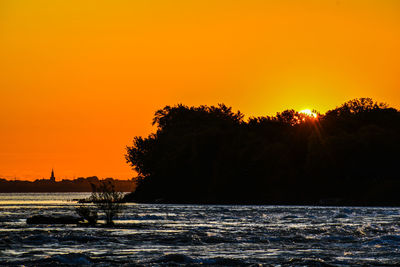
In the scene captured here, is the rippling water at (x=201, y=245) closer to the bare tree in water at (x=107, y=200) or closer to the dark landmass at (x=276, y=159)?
the bare tree in water at (x=107, y=200)

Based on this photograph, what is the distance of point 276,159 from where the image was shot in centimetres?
13038

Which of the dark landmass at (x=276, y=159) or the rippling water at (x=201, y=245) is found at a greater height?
the dark landmass at (x=276, y=159)

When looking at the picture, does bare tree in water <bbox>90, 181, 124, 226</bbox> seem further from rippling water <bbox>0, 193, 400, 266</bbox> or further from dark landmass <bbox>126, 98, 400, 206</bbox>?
dark landmass <bbox>126, 98, 400, 206</bbox>

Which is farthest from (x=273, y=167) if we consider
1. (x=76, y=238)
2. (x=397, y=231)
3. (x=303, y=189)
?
(x=76, y=238)

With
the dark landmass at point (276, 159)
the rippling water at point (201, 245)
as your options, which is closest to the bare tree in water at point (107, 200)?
the rippling water at point (201, 245)

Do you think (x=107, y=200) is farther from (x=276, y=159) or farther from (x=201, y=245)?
(x=276, y=159)

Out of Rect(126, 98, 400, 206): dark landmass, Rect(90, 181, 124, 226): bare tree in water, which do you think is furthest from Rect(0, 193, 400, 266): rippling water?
Rect(126, 98, 400, 206): dark landmass

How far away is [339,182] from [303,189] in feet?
21.3

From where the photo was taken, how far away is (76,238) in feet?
135

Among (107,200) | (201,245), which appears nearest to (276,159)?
(107,200)

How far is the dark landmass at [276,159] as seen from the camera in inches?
4776

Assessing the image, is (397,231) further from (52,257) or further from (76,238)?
(52,257)

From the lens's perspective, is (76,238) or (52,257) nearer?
(52,257)

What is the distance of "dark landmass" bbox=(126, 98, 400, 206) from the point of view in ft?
398
